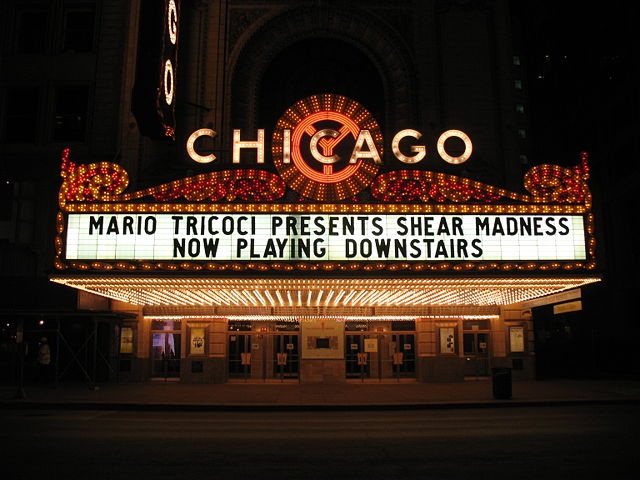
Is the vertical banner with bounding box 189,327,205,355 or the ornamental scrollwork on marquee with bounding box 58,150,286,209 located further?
the vertical banner with bounding box 189,327,205,355

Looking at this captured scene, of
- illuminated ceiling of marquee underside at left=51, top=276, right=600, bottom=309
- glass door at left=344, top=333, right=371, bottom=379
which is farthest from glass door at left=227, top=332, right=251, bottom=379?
glass door at left=344, top=333, right=371, bottom=379

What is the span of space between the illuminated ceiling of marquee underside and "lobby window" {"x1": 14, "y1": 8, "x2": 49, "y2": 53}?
466 inches

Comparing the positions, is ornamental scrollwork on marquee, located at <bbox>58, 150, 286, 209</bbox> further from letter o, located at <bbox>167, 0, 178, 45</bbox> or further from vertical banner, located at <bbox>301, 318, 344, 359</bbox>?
Answer: vertical banner, located at <bbox>301, 318, 344, 359</bbox>

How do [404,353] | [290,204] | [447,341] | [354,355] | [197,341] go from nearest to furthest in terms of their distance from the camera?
[290,204]
[197,341]
[447,341]
[404,353]
[354,355]

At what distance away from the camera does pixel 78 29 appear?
999 inches

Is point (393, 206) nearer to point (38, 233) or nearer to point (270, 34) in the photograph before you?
point (270, 34)

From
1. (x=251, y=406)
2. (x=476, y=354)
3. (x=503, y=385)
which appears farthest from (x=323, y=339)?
(x=503, y=385)

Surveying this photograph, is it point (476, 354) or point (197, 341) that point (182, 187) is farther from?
point (476, 354)

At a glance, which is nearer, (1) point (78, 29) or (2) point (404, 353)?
(1) point (78, 29)

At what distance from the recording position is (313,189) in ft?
54.6

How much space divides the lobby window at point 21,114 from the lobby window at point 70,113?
0.85m

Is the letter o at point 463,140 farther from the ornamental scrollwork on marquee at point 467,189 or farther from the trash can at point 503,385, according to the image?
the trash can at point 503,385

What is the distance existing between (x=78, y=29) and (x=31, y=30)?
2.01 meters

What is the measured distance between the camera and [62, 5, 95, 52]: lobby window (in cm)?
2527
